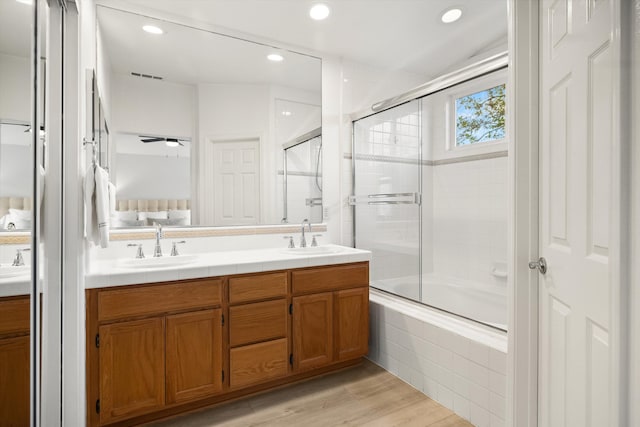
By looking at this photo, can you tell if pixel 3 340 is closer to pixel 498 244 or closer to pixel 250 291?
pixel 250 291

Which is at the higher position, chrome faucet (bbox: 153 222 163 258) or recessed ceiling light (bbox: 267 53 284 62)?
recessed ceiling light (bbox: 267 53 284 62)

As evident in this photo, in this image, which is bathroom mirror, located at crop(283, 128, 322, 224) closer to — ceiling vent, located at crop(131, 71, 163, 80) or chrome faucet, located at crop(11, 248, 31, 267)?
ceiling vent, located at crop(131, 71, 163, 80)

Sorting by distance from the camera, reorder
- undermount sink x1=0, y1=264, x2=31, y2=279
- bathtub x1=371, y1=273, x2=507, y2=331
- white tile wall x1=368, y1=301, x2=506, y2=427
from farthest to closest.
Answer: bathtub x1=371, y1=273, x2=507, y2=331
white tile wall x1=368, y1=301, x2=506, y2=427
undermount sink x1=0, y1=264, x2=31, y2=279

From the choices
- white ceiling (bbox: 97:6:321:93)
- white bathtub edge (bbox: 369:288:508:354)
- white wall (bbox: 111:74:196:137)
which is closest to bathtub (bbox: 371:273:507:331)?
white bathtub edge (bbox: 369:288:508:354)

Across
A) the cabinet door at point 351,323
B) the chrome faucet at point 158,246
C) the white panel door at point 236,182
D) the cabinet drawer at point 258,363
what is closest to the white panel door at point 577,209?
the cabinet door at point 351,323

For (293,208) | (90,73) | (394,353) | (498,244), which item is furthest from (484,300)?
(90,73)

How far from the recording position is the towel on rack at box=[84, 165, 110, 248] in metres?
1.61

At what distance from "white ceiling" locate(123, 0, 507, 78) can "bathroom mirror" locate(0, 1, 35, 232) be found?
66.1 inches

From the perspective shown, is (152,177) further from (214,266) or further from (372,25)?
(372,25)

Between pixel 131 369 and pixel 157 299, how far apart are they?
1.18ft

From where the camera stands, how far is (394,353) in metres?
2.40

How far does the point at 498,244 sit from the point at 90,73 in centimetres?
308

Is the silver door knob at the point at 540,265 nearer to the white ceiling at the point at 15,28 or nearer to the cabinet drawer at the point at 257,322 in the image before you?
the cabinet drawer at the point at 257,322

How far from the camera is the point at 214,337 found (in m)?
1.93
